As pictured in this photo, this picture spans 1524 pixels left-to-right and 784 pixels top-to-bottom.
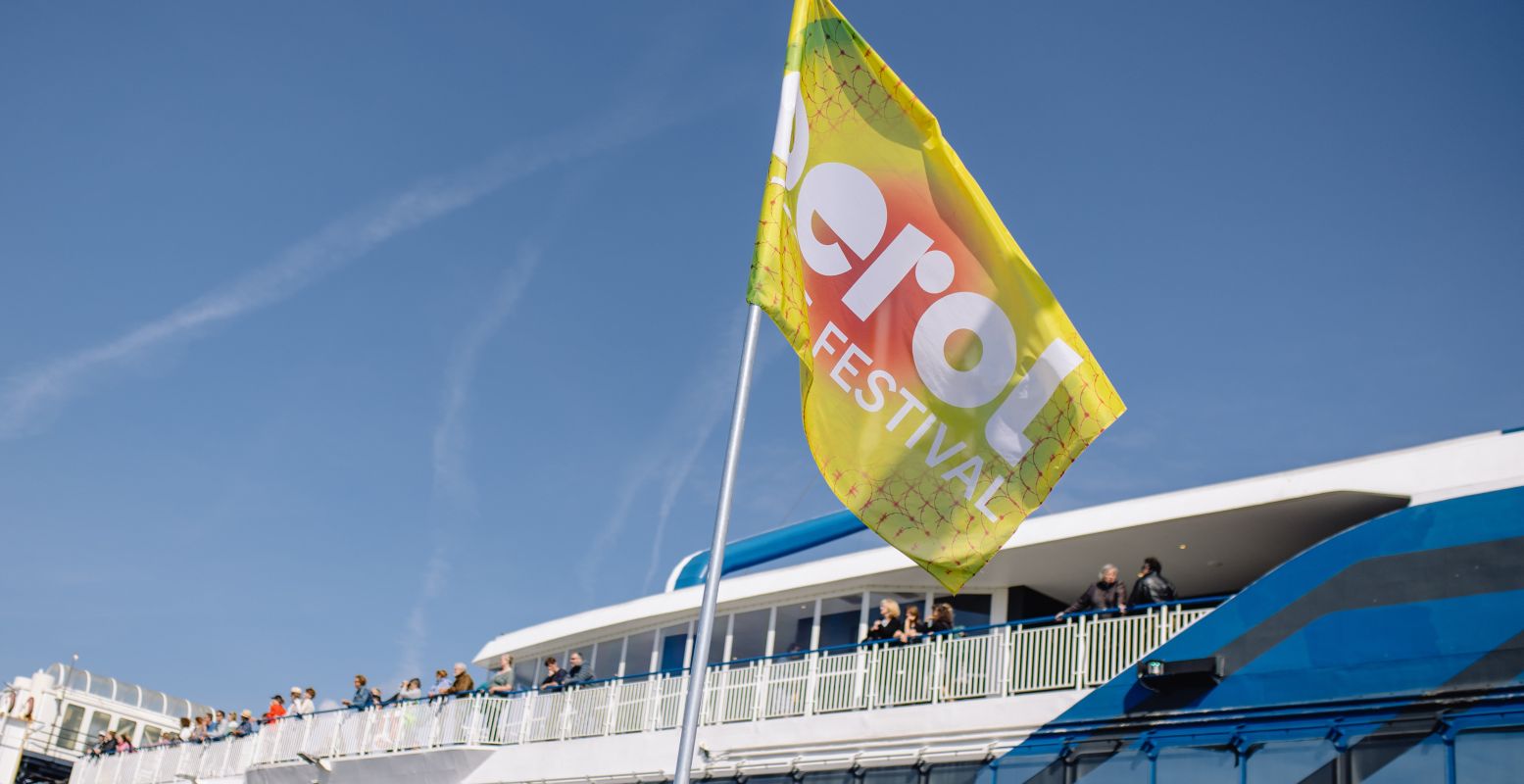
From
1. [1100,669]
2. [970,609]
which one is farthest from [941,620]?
[970,609]

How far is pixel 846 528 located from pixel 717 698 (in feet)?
37.5

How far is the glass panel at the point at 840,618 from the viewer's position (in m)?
26.0

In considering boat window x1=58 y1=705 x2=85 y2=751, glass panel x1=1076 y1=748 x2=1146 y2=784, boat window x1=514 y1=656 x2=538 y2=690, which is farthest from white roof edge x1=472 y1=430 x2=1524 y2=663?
boat window x1=58 y1=705 x2=85 y2=751

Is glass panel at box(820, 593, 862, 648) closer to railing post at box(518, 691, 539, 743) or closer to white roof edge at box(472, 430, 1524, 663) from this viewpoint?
white roof edge at box(472, 430, 1524, 663)

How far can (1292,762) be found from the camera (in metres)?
15.4

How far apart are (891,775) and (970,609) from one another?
5.99m

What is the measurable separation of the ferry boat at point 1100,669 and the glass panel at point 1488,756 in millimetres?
20

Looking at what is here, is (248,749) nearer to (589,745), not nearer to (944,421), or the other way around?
(589,745)

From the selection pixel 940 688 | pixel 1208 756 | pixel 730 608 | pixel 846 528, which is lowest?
pixel 1208 756

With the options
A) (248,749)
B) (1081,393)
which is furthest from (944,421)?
(248,749)

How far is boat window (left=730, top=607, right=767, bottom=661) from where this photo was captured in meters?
27.8

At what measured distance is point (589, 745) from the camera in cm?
2495

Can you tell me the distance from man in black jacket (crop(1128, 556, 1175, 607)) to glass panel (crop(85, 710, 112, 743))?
A: 1579 inches

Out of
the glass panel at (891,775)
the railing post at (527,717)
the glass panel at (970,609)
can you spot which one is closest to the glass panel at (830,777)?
the glass panel at (891,775)
